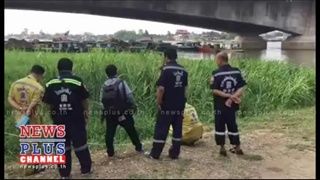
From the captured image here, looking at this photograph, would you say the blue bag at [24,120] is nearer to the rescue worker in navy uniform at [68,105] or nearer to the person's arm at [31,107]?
the person's arm at [31,107]

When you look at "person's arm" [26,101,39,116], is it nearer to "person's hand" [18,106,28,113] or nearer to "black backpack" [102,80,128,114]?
"person's hand" [18,106,28,113]

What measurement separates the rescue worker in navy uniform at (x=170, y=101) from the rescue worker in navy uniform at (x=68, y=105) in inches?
44.2

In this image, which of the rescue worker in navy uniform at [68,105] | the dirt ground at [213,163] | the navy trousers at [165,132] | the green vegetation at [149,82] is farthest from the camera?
the green vegetation at [149,82]

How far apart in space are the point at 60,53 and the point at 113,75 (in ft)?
7.15

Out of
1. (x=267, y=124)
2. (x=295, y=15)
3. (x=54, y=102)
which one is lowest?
(x=267, y=124)

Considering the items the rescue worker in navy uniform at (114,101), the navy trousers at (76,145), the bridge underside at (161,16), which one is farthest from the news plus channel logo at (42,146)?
the bridge underside at (161,16)

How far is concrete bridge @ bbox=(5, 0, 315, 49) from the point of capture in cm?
3244

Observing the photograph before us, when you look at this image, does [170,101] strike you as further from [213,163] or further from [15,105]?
[15,105]

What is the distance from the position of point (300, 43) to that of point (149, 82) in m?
29.0

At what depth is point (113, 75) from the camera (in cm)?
666

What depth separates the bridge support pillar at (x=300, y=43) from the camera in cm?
3671

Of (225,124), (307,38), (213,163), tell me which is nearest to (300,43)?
(307,38)
